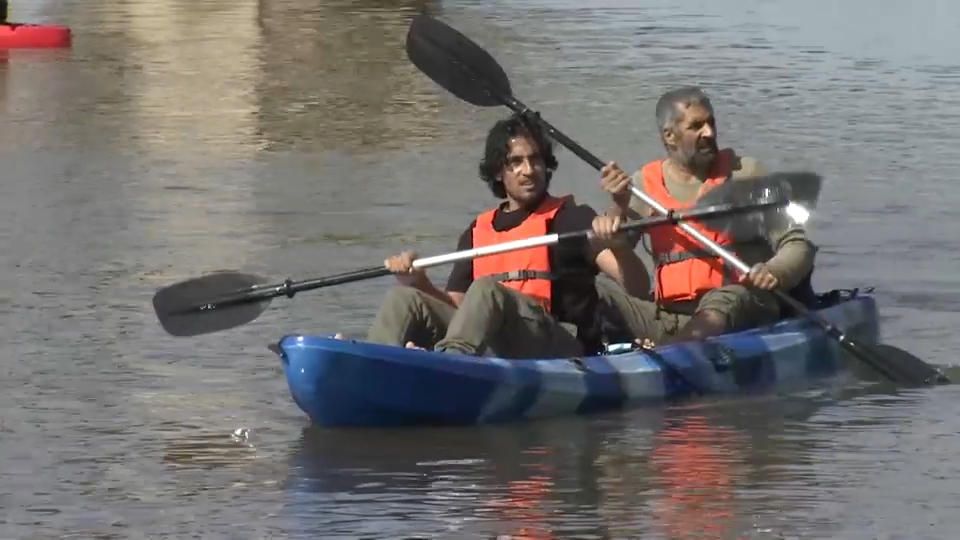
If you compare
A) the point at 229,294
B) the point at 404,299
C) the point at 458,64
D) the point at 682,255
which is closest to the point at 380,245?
the point at 458,64

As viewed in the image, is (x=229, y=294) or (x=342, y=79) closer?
(x=229, y=294)

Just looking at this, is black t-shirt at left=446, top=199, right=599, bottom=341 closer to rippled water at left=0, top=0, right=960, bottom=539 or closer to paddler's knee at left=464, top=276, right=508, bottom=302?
paddler's knee at left=464, top=276, right=508, bottom=302

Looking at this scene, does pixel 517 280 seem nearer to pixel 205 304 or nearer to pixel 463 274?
pixel 463 274

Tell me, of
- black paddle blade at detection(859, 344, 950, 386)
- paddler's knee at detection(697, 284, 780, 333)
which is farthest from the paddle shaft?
black paddle blade at detection(859, 344, 950, 386)

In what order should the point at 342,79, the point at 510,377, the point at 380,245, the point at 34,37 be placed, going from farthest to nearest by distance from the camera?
the point at 34,37 → the point at 342,79 → the point at 380,245 → the point at 510,377

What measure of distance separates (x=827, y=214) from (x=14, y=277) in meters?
4.53

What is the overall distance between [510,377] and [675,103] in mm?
1265

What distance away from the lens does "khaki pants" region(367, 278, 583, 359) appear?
8.86 metres

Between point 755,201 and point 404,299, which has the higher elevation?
point 755,201

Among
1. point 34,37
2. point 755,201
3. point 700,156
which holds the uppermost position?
point 34,37

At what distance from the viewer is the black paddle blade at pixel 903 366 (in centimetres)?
974

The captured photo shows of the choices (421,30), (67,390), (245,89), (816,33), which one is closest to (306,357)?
(67,390)

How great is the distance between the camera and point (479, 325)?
349 inches

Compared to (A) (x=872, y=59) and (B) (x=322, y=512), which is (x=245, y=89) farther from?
(B) (x=322, y=512)
